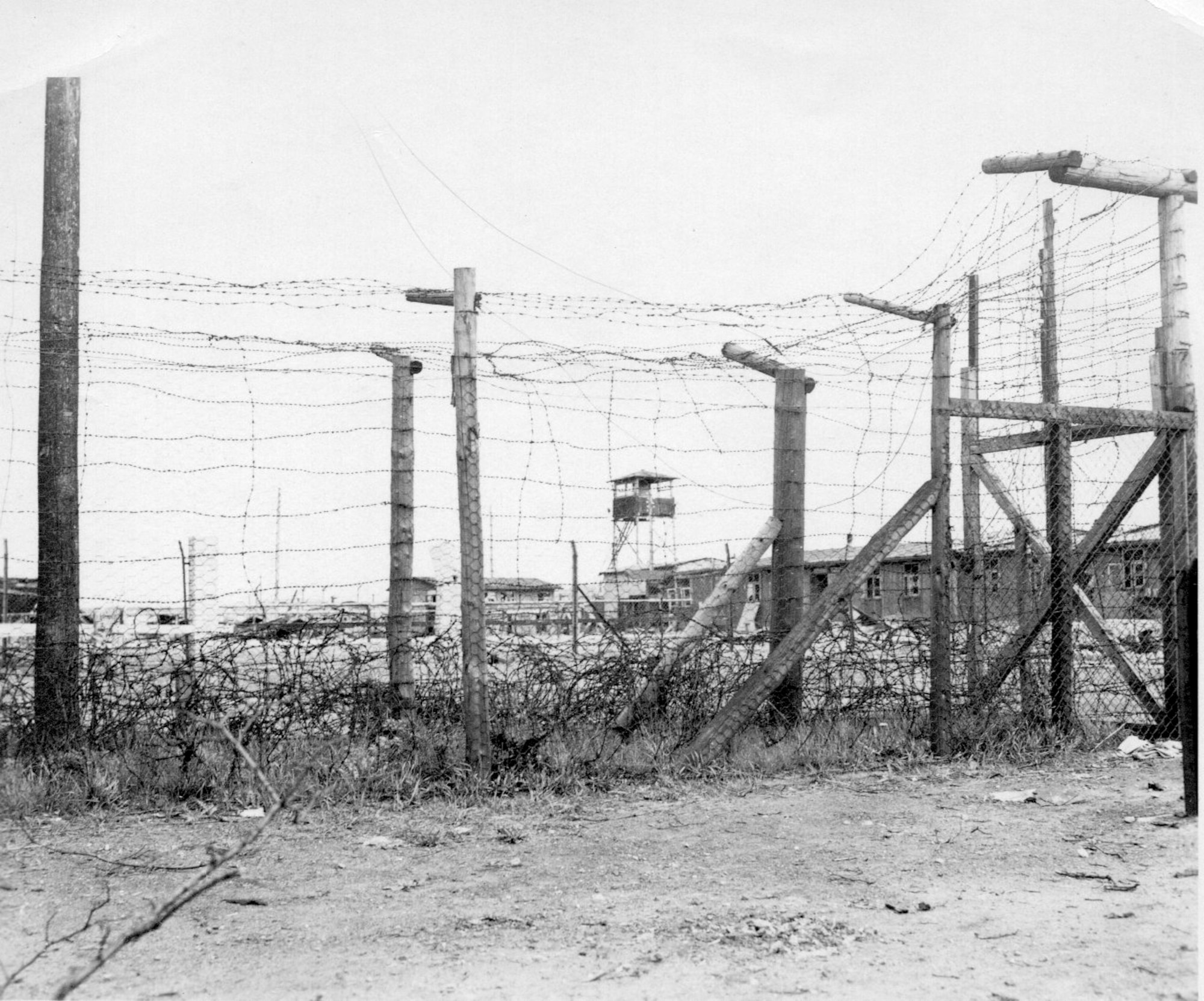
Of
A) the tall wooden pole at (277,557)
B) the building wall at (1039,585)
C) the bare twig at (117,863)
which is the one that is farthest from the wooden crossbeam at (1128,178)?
the bare twig at (117,863)

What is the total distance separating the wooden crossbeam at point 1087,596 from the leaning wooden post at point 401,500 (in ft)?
11.1

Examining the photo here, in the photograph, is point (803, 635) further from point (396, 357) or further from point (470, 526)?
point (396, 357)

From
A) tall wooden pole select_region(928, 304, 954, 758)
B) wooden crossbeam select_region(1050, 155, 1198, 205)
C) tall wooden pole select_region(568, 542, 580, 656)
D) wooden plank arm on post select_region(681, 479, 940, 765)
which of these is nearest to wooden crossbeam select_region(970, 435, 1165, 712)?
tall wooden pole select_region(928, 304, 954, 758)

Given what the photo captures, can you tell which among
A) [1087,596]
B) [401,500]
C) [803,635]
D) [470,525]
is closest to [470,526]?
[470,525]

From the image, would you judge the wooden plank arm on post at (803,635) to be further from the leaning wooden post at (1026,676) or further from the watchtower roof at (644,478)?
the watchtower roof at (644,478)

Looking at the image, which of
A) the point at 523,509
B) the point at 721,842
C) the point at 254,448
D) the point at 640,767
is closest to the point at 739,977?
the point at 721,842

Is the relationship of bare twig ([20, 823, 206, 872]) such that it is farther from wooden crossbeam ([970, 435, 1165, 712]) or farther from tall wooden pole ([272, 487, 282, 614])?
wooden crossbeam ([970, 435, 1165, 712])

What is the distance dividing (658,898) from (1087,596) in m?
4.34

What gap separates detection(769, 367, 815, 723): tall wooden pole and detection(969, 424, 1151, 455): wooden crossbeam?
150 centimetres

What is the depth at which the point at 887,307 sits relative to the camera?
6.37 meters

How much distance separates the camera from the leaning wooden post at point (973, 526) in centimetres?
638

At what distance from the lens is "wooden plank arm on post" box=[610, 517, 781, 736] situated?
19.3 feet

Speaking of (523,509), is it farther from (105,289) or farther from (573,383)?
(105,289)

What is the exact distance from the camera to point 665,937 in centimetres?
321
